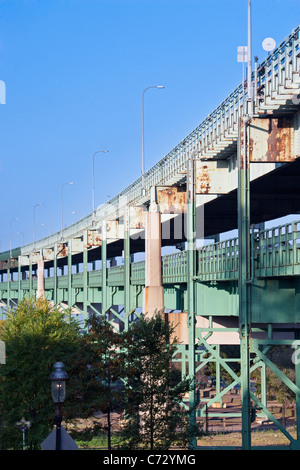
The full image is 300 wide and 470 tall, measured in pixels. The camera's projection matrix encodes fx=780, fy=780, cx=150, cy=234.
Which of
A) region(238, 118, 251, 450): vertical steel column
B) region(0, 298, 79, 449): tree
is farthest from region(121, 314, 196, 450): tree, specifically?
region(0, 298, 79, 449): tree

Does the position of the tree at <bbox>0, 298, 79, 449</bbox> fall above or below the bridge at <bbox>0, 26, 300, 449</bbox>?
below

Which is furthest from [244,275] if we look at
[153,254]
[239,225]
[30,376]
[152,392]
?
[30,376]

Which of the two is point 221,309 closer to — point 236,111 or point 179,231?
point 236,111

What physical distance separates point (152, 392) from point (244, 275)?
15.6 ft

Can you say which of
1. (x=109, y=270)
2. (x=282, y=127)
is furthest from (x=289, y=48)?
(x=109, y=270)

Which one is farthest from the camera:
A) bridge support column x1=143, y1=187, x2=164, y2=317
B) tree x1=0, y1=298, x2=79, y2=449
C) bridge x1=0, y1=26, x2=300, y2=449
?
bridge support column x1=143, y1=187, x2=164, y2=317

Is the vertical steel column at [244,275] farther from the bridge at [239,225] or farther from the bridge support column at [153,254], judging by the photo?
the bridge support column at [153,254]

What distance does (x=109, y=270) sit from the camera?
61.0 m

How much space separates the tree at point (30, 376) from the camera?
36.1 meters

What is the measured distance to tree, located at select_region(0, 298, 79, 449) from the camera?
36.1m

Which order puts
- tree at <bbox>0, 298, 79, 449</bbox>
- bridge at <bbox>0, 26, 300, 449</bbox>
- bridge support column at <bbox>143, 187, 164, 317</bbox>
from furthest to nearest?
bridge support column at <bbox>143, 187, 164, 317</bbox> → tree at <bbox>0, 298, 79, 449</bbox> → bridge at <bbox>0, 26, 300, 449</bbox>

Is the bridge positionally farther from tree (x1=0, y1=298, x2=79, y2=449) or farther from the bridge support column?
tree (x1=0, y1=298, x2=79, y2=449)

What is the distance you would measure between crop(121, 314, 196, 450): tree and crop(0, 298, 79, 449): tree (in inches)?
361

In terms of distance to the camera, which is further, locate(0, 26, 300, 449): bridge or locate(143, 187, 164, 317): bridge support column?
locate(143, 187, 164, 317): bridge support column
